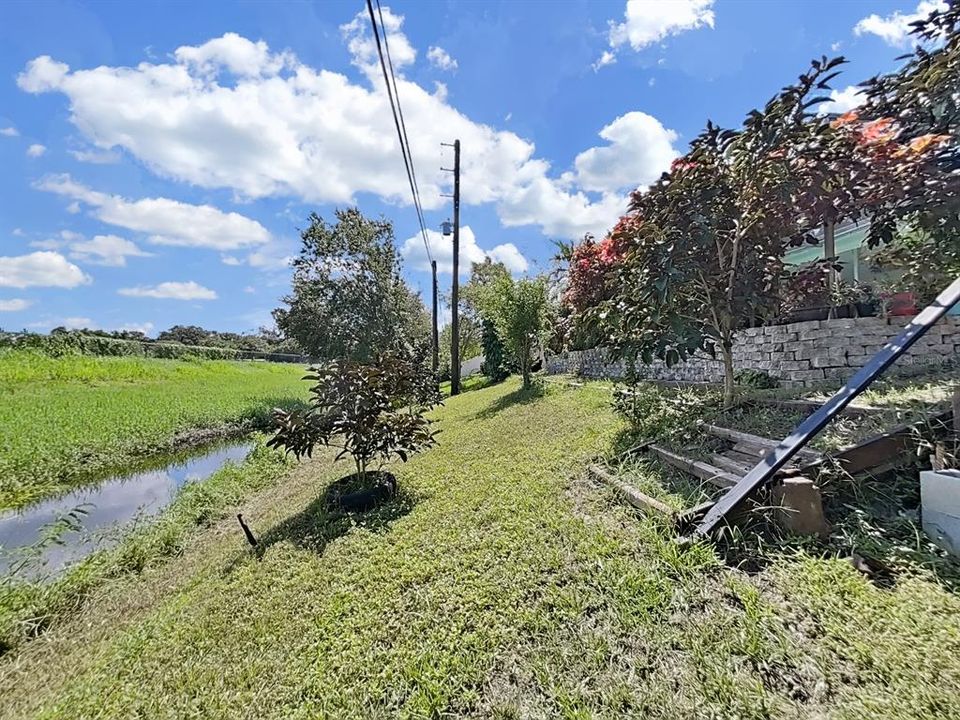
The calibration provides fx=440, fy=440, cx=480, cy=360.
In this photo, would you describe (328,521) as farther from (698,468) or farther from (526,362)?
(526,362)

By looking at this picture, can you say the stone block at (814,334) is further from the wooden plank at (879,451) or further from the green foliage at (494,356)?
the green foliage at (494,356)

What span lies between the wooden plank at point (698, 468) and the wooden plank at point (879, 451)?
2.05 ft

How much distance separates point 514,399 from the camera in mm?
8781

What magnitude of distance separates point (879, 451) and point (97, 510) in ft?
28.2

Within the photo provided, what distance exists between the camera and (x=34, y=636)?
338 cm

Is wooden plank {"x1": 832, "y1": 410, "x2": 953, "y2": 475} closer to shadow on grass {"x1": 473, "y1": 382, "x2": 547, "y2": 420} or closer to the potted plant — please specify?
the potted plant

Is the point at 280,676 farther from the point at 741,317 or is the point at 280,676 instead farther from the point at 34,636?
the point at 741,317

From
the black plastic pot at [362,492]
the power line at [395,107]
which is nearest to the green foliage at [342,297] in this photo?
the power line at [395,107]

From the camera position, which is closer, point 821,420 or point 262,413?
point 821,420

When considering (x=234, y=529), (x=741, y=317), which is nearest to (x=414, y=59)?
(x=741, y=317)

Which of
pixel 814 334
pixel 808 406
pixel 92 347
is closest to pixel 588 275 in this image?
pixel 814 334

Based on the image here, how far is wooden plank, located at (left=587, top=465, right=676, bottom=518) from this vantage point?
115 inches

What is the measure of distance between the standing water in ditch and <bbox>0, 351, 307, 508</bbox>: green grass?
0.49 meters

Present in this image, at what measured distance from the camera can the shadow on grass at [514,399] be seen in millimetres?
7995
